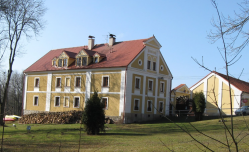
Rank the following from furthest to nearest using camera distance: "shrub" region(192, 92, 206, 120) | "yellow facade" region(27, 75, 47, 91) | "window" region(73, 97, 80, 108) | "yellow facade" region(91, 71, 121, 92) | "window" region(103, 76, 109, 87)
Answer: "yellow facade" region(27, 75, 47, 91) < "window" region(73, 97, 80, 108) < "window" region(103, 76, 109, 87) < "yellow facade" region(91, 71, 121, 92) < "shrub" region(192, 92, 206, 120)

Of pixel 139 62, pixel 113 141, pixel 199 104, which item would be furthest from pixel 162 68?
pixel 113 141

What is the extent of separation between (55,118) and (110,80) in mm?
8379

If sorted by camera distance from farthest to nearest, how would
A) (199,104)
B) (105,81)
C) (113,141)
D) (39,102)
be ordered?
(39,102), (105,81), (199,104), (113,141)

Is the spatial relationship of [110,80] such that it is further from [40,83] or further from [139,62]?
[40,83]

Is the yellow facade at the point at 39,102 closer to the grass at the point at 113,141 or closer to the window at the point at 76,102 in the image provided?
the window at the point at 76,102

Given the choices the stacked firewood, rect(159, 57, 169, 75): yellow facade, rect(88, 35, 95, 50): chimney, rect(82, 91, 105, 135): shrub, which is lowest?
the stacked firewood

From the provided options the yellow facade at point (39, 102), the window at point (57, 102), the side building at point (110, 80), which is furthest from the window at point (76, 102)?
the yellow facade at point (39, 102)

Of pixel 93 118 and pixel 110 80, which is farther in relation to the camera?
pixel 110 80

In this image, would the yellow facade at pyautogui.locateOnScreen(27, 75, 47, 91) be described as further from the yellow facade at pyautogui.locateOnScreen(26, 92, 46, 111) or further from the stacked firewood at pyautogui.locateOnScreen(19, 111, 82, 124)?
the stacked firewood at pyautogui.locateOnScreen(19, 111, 82, 124)

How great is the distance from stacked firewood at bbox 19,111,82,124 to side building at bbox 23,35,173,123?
254 cm

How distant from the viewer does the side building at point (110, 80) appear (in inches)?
1334

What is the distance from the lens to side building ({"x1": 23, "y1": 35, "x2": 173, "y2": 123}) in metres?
33.9

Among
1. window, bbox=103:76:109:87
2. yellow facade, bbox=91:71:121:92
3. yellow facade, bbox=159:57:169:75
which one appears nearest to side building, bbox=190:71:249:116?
yellow facade, bbox=159:57:169:75

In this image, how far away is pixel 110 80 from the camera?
34.7m
